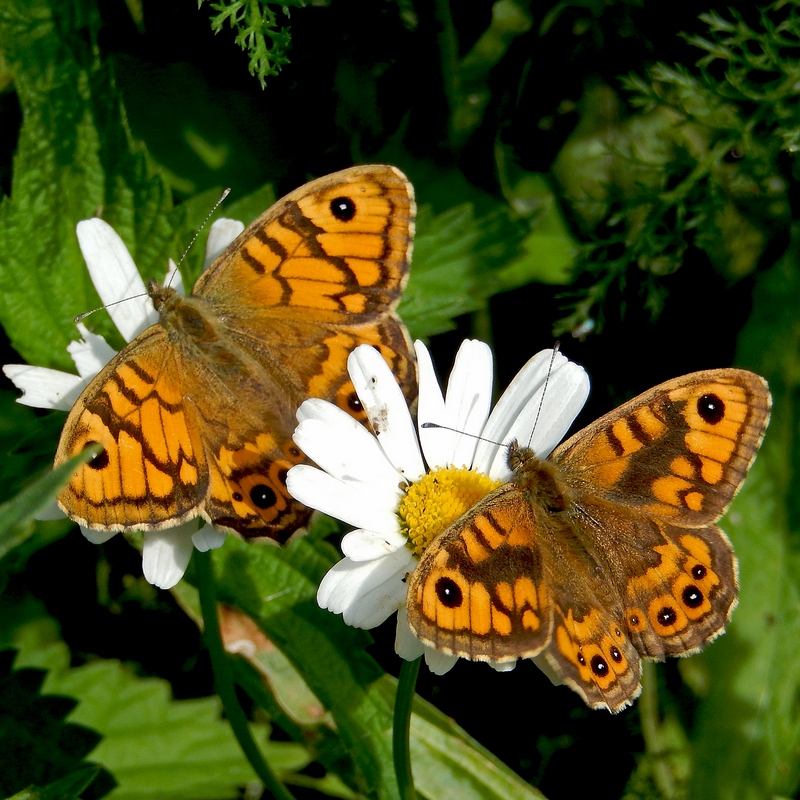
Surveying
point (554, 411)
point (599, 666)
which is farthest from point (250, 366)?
point (599, 666)

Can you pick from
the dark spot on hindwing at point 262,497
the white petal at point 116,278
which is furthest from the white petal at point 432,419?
the white petal at point 116,278

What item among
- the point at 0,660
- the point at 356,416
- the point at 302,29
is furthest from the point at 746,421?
the point at 0,660

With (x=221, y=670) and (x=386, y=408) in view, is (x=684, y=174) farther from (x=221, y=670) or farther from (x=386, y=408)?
(x=221, y=670)

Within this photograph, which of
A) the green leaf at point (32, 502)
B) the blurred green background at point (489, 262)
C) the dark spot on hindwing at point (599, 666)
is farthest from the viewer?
the blurred green background at point (489, 262)

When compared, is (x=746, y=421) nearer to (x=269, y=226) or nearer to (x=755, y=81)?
(x=269, y=226)

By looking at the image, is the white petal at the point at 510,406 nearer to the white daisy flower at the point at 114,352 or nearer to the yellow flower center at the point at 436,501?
the yellow flower center at the point at 436,501

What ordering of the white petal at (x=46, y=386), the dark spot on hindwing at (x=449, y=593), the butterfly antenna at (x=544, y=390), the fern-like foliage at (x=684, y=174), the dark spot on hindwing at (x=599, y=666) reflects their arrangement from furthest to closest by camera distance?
the fern-like foliage at (x=684, y=174) < the butterfly antenna at (x=544, y=390) < the white petal at (x=46, y=386) < the dark spot on hindwing at (x=599, y=666) < the dark spot on hindwing at (x=449, y=593)

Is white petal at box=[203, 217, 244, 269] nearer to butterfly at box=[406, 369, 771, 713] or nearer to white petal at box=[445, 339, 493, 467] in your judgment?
white petal at box=[445, 339, 493, 467]
